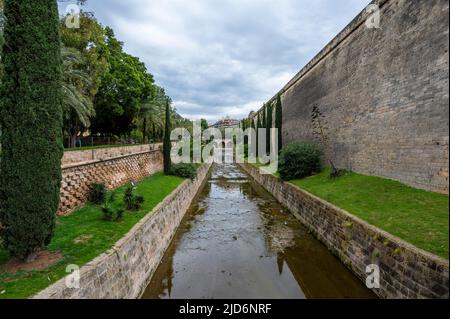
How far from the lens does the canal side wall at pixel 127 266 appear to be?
3842mm

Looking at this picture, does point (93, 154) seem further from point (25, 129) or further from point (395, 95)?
point (395, 95)

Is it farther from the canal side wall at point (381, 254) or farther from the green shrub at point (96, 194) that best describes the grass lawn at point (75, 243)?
the canal side wall at point (381, 254)

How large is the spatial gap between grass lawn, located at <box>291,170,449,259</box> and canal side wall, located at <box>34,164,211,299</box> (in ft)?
16.8

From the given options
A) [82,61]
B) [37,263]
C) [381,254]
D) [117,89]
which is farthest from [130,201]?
[117,89]

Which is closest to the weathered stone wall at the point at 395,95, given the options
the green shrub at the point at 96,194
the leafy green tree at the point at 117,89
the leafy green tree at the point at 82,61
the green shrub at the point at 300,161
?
the green shrub at the point at 300,161

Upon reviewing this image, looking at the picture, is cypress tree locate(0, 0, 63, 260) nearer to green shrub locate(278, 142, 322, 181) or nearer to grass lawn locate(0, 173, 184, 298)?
grass lawn locate(0, 173, 184, 298)

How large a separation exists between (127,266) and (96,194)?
409 cm

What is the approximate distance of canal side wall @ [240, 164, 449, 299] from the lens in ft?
12.8

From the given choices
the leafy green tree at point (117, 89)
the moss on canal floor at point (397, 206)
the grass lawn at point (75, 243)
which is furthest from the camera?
the leafy green tree at point (117, 89)

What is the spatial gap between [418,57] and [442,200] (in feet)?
13.1

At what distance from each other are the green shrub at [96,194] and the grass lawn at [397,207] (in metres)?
7.16

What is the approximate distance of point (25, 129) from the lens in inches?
179

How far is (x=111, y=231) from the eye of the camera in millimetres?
6035

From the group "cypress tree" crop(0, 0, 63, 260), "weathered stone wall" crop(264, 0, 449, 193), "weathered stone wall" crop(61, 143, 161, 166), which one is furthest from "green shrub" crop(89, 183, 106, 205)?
"weathered stone wall" crop(264, 0, 449, 193)
